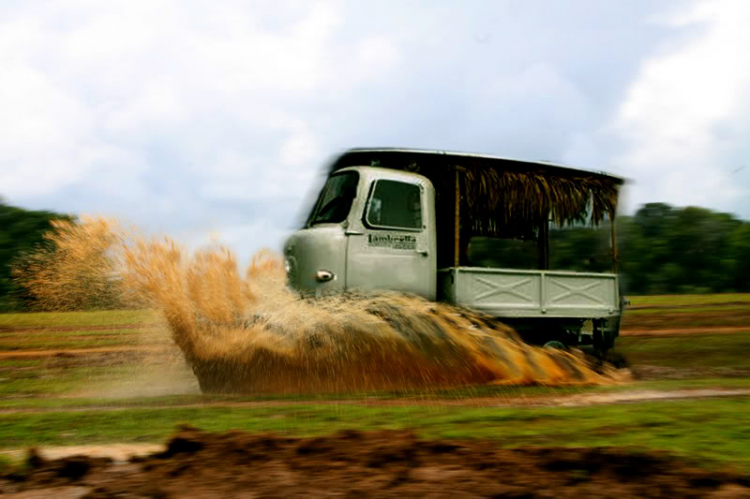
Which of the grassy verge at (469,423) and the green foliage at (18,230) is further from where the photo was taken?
the green foliage at (18,230)

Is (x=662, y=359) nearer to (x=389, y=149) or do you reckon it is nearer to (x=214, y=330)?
(x=389, y=149)

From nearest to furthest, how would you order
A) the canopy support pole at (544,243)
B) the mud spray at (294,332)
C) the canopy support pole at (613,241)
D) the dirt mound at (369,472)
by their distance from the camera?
1. the dirt mound at (369,472)
2. the mud spray at (294,332)
3. the canopy support pole at (613,241)
4. the canopy support pole at (544,243)

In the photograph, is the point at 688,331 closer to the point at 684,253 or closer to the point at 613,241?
the point at 613,241

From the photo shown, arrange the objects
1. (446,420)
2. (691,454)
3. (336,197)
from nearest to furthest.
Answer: (691,454) < (446,420) < (336,197)

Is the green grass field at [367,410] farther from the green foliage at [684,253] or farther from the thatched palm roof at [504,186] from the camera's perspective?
the green foliage at [684,253]

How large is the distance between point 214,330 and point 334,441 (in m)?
3.92

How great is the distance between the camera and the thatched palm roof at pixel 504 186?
9820 millimetres

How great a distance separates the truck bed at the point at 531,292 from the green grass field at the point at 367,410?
1.34 metres

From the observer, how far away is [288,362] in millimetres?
8219

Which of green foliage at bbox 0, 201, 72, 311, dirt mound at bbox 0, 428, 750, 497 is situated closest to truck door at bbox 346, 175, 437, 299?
dirt mound at bbox 0, 428, 750, 497

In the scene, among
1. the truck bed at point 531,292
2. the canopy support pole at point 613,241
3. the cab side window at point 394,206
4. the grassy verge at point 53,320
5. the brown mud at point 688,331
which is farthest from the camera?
the grassy verge at point 53,320

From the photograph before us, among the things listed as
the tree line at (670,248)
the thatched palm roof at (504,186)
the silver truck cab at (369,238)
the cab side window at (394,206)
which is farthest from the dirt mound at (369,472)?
the tree line at (670,248)

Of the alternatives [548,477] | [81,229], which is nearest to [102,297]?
[81,229]

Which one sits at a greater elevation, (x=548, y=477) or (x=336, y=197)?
(x=336, y=197)
